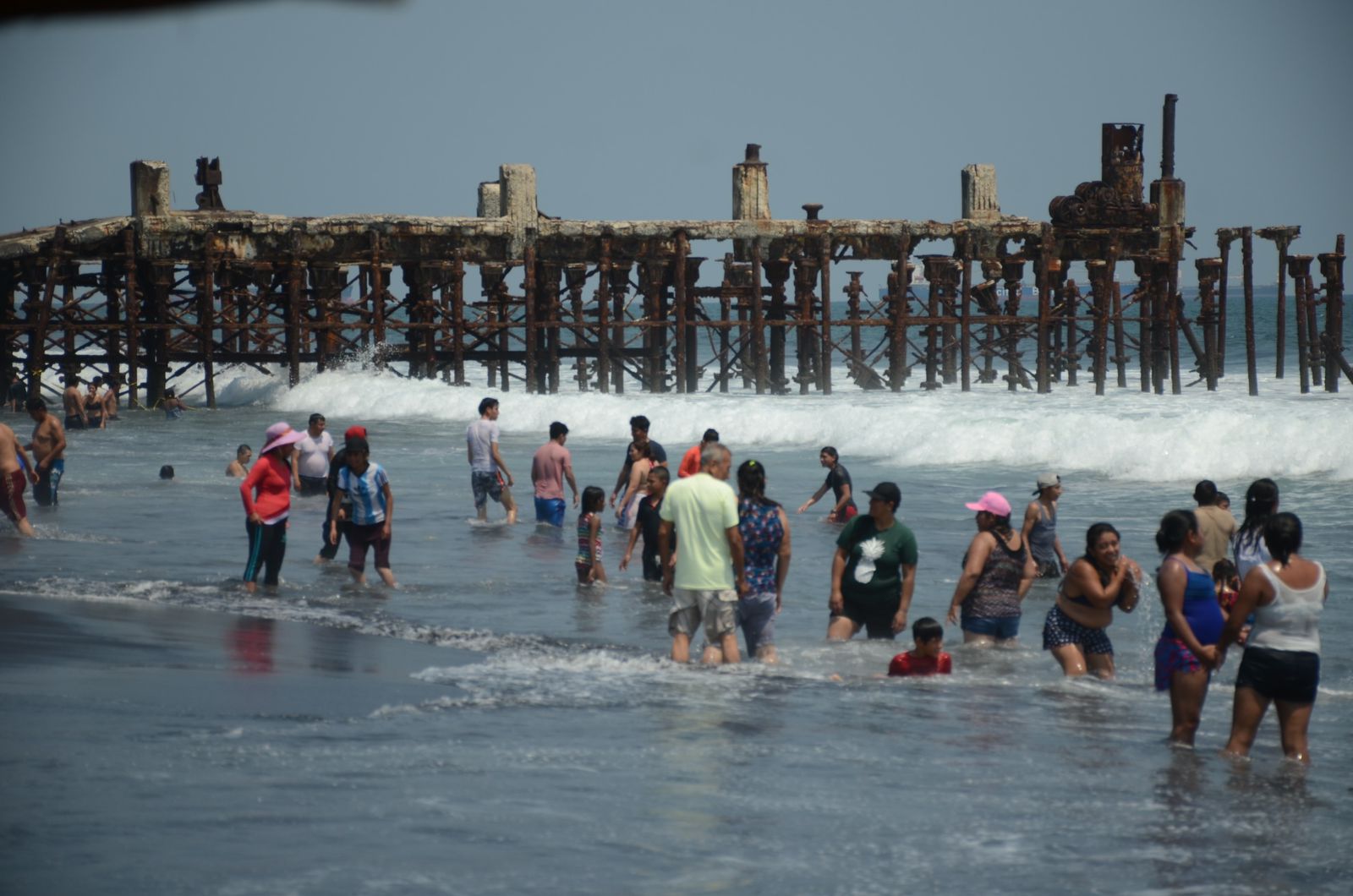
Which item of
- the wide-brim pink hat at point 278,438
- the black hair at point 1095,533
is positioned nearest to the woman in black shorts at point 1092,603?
the black hair at point 1095,533

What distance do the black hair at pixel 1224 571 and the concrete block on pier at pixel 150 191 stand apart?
90.3 ft

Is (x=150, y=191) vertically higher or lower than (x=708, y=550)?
higher

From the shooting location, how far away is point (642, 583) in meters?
14.0

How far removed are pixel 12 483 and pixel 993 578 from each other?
920 centimetres

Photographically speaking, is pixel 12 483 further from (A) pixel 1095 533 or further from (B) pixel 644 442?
(A) pixel 1095 533

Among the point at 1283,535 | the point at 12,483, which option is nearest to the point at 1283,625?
the point at 1283,535

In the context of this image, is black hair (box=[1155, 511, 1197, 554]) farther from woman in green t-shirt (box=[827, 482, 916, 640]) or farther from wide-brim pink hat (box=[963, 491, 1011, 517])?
woman in green t-shirt (box=[827, 482, 916, 640])

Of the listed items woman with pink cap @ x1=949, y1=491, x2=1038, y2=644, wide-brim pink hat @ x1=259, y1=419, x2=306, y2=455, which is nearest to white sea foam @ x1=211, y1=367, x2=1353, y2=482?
woman with pink cap @ x1=949, y1=491, x2=1038, y2=644

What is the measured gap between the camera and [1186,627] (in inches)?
321

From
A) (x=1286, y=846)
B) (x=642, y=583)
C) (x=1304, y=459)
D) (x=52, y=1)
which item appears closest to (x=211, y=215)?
(x=1304, y=459)

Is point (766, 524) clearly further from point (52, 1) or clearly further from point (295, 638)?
point (52, 1)

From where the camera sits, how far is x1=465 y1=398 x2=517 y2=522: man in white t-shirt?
56.1 ft

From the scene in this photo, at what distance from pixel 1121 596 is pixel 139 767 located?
16.9ft

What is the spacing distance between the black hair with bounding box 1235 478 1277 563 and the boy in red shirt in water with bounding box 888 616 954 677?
187 cm
